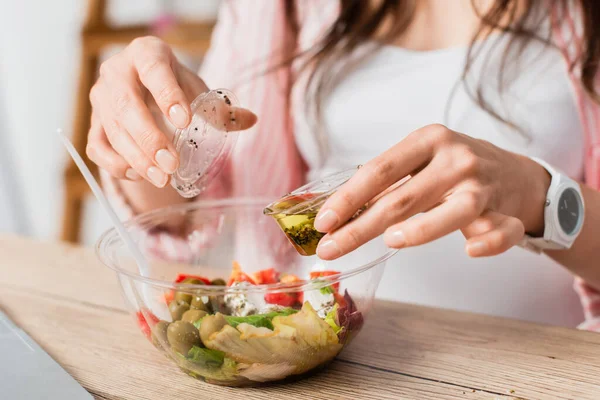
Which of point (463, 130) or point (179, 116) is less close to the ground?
point (179, 116)

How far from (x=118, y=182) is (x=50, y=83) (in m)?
Result: 1.76

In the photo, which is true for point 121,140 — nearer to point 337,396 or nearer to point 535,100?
point 337,396

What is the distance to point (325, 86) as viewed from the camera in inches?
47.9

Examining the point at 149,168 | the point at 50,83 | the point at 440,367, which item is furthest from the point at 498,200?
the point at 50,83

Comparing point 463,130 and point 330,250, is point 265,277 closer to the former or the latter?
point 330,250

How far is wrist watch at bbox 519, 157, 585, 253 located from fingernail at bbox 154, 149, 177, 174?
0.41 meters

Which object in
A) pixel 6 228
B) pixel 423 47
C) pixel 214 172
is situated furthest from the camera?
pixel 6 228

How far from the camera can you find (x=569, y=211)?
760 millimetres

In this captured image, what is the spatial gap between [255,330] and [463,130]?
65 cm

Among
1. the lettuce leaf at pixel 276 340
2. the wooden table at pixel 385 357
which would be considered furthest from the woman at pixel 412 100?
the lettuce leaf at pixel 276 340

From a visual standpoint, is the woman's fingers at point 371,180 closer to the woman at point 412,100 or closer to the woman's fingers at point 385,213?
the woman's fingers at point 385,213

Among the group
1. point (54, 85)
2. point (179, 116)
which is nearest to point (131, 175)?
point (179, 116)

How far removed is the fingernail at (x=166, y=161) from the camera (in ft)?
2.18

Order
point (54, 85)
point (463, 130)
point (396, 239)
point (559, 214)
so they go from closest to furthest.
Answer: point (396, 239)
point (559, 214)
point (463, 130)
point (54, 85)
